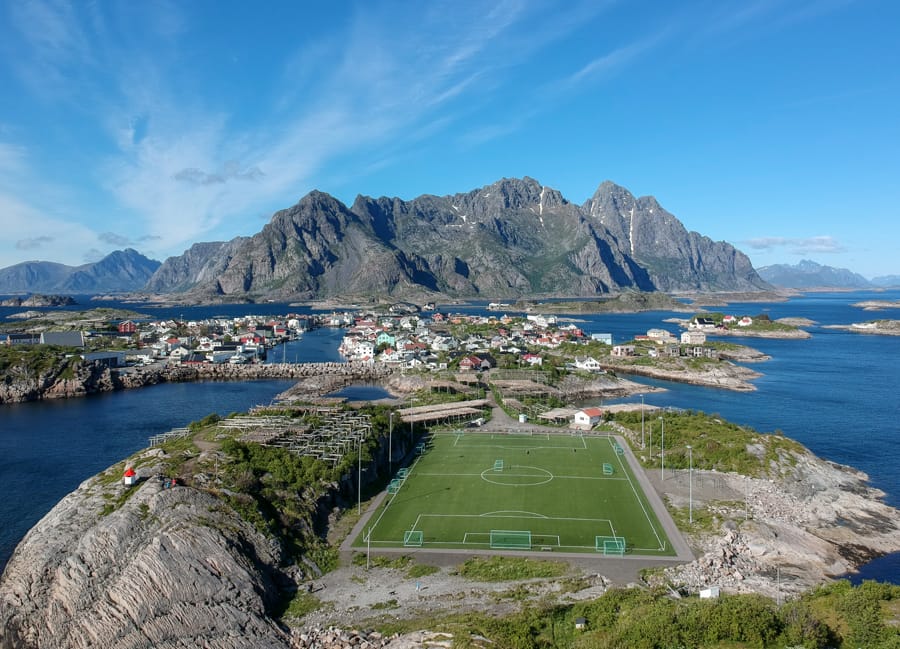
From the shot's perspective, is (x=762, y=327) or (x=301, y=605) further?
(x=762, y=327)

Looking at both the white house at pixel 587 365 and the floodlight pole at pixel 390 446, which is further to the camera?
the white house at pixel 587 365

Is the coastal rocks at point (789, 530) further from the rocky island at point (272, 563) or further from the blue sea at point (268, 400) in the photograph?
the blue sea at point (268, 400)

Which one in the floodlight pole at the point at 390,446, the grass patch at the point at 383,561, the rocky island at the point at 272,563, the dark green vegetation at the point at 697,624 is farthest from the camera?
the floodlight pole at the point at 390,446

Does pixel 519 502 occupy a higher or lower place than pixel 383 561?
lower

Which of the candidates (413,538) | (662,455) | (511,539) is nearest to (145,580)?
(413,538)

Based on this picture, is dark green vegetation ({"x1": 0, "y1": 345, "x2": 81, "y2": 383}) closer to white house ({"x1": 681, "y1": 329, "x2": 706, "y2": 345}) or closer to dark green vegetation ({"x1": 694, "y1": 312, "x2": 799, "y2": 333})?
white house ({"x1": 681, "y1": 329, "x2": 706, "y2": 345})

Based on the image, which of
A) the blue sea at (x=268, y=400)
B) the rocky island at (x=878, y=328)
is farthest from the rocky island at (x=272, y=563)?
the rocky island at (x=878, y=328)

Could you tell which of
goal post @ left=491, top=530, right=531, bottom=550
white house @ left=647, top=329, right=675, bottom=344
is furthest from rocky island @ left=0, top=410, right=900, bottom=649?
white house @ left=647, top=329, right=675, bottom=344

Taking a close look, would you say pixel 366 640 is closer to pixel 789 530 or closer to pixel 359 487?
pixel 359 487
